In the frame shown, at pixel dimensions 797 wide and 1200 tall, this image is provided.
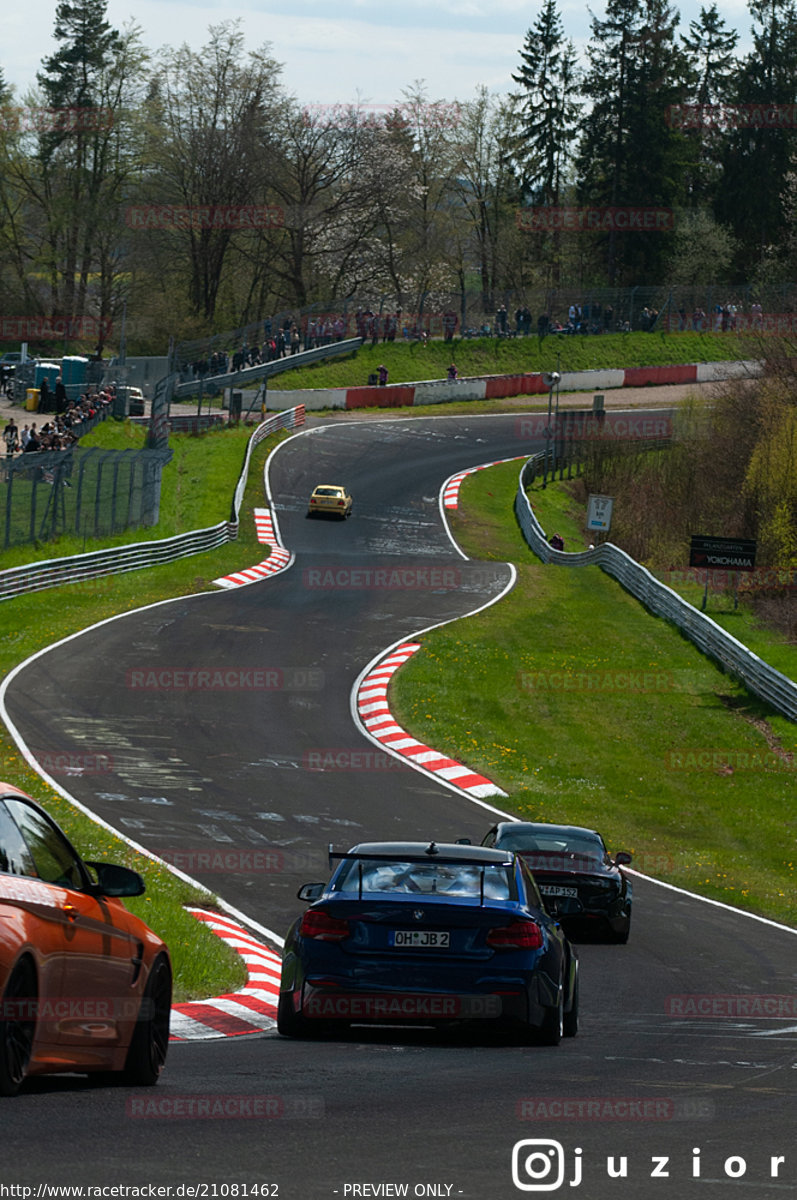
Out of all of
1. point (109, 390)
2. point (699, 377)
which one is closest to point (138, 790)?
point (109, 390)

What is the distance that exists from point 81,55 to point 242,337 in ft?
76.3

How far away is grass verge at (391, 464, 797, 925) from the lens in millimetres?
25156

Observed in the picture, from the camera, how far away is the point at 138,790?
23250 millimetres

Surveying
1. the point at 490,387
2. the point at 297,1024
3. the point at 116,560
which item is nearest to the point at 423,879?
the point at 297,1024

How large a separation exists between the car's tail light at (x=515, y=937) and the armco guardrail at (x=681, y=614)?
26555mm

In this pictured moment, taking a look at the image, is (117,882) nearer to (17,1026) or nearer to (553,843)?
(17,1026)

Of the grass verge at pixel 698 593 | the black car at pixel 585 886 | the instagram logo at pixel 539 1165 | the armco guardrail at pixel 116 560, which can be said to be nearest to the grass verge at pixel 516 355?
the grass verge at pixel 698 593

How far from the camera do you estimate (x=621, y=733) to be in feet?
109

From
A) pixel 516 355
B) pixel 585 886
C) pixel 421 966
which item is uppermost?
pixel 516 355

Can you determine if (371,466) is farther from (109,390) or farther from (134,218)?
(134,218)

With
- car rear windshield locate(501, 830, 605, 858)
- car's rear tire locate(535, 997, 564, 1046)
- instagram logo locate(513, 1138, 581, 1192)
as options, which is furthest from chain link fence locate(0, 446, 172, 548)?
instagram logo locate(513, 1138, 581, 1192)

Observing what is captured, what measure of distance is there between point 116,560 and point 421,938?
1402 inches

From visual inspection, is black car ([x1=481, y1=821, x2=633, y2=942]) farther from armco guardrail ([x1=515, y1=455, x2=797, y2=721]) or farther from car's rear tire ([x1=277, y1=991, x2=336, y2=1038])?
armco guardrail ([x1=515, y1=455, x2=797, y2=721])

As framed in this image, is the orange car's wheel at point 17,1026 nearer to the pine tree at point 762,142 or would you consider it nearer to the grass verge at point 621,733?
the grass verge at point 621,733
